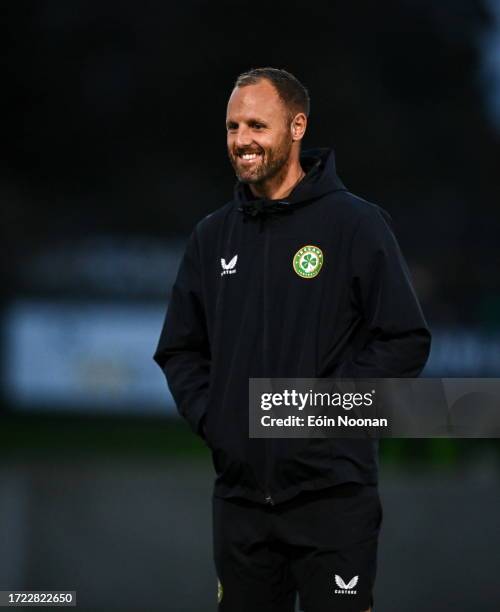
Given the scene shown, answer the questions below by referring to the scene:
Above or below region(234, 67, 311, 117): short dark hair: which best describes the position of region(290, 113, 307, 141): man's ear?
below

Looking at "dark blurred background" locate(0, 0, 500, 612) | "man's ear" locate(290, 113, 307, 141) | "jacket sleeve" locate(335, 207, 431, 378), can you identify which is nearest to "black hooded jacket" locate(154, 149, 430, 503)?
"jacket sleeve" locate(335, 207, 431, 378)

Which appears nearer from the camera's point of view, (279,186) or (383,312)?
(383,312)

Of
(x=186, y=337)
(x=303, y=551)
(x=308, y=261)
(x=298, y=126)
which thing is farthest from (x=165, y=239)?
(x=303, y=551)

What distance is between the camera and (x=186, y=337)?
3.03m

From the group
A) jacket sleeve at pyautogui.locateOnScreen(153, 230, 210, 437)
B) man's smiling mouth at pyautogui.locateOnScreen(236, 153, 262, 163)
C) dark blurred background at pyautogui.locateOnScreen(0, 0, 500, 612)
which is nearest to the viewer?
man's smiling mouth at pyautogui.locateOnScreen(236, 153, 262, 163)

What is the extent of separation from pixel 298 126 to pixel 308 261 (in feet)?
1.11

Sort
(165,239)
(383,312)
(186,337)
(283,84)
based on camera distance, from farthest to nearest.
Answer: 1. (165,239)
2. (186,337)
3. (283,84)
4. (383,312)

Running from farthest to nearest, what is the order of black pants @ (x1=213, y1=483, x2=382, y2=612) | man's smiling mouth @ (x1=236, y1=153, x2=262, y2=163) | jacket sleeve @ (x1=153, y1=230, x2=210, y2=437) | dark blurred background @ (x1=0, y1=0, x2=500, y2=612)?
dark blurred background @ (x1=0, y1=0, x2=500, y2=612)
jacket sleeve @ (x1=153, y1=230, x2=210, y2=437)
man's smiling mouth @ (x1=236, y1=153, x2=262, y2=163)
black pants @ (x1=213, y1=483, x2=382, y2=612)

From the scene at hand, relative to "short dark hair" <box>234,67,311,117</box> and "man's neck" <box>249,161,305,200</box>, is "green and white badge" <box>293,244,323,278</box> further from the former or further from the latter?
"short dark hair" <box>234,67,311,117</box>

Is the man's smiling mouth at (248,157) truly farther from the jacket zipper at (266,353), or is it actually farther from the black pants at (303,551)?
the black pants at (303,551)

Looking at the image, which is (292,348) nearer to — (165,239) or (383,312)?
(383,312)

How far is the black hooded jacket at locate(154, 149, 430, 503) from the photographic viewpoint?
109 inches

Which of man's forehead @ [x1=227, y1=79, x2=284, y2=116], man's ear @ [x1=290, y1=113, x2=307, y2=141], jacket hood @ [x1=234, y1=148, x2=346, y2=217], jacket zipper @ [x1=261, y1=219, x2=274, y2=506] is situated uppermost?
man's forehead @ [x1=227, y1=79, x2=284, y2=116]

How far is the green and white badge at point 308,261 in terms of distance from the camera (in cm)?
283
